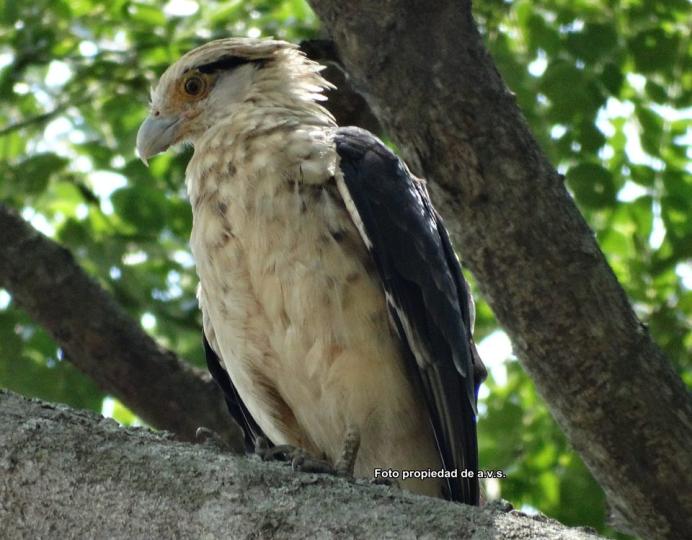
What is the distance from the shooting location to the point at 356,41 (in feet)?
14.9

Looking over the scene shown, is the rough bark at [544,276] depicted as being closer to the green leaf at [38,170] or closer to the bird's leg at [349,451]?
the bird's leg at [349,451]

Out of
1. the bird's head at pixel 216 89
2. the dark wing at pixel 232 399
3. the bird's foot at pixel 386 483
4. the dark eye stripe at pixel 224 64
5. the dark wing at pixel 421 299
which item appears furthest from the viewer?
the dark eye stripe at pixel 224 64

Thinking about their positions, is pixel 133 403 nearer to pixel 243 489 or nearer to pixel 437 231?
pixel 437 231

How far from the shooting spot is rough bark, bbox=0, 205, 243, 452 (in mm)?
5594

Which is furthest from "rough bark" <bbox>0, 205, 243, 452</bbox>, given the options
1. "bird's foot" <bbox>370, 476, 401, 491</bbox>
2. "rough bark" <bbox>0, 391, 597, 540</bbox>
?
"rough bark" <bbox>0, 391, 597, 540</bbox>

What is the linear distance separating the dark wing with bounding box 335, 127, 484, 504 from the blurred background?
1.50m

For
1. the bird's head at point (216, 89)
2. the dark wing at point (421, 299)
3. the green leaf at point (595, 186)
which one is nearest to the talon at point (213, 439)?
the dark wing at point (421, 299)

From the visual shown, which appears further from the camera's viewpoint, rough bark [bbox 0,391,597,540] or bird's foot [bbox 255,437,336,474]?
bird's foot [bbox 255,437,336,474]

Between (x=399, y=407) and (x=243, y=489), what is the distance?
1956mm

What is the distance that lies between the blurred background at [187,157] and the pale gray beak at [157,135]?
0.89 m

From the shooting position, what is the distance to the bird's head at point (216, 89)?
5.38 metres

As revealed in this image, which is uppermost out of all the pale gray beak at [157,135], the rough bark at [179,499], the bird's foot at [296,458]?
the pale gray beak at [157,135]

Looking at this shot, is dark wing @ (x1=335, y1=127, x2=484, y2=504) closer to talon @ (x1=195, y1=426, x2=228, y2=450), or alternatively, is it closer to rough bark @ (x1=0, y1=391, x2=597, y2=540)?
talon @ (x1=195, y1=426, x2=228, y2=450)

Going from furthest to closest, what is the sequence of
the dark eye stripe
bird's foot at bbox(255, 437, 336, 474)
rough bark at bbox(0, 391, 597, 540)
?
the dark eye stripe, bird's foot at bbox(255, 437, 336, 474), rough bark at bbox(0, 391, 597, 540)
